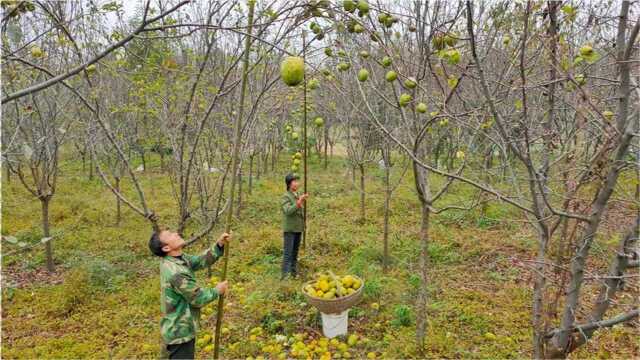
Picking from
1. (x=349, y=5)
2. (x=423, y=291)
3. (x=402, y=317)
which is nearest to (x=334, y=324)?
(x=402, y=317)

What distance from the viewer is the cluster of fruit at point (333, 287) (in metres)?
3.87

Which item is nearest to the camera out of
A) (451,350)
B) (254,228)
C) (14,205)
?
(451,350)

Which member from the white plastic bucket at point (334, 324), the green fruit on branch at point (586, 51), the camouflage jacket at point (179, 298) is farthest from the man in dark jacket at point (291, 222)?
the green fruit on branch at point (586, 51)

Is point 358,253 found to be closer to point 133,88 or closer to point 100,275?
point 100,275

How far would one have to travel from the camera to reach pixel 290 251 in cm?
533

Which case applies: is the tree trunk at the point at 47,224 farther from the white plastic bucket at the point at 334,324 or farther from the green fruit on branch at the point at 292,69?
the green fruit on branch at the point at 292,69

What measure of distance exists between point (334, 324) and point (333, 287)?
1.16 feet

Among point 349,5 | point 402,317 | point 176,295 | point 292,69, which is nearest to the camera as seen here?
point 292,69

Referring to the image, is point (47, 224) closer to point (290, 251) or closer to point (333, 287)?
point (290, 251)

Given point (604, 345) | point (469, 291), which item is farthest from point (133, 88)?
point (604, 345)

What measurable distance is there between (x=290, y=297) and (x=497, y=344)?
2230mm

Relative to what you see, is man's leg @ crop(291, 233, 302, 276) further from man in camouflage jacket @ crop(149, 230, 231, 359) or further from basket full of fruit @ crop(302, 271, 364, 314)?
man in camouflage jacket @ crop(149, 230, 231, 359)

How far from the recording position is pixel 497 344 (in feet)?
12.4

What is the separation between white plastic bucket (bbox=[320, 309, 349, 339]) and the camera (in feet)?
12.8
